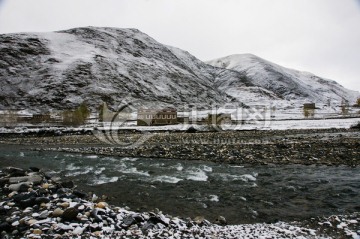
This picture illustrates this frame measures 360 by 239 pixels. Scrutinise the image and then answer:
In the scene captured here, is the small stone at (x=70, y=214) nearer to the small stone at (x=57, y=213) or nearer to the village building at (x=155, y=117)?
the small stone at (x=57, y=213)

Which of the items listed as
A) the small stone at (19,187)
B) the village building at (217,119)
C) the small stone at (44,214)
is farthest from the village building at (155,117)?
the small stone at (44,214)

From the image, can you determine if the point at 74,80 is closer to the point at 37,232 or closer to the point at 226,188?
the point at 226,188

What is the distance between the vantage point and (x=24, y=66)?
160750 mm

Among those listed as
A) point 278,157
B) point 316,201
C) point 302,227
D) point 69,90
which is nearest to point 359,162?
point 278,157

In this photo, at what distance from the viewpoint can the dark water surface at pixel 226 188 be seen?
9.33 metres

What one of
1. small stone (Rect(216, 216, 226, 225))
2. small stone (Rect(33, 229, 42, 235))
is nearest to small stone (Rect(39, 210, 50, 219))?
small stone (Rect(33, 229, 42, 235))

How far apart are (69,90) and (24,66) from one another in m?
36.8

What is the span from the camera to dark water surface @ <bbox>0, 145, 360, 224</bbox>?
9.33m

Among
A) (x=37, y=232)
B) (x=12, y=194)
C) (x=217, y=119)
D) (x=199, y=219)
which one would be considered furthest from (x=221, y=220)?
(x=217, y=119)

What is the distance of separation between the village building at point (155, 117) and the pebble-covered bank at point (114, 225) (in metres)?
62.0

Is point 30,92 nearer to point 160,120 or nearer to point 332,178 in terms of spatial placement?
point 160,120

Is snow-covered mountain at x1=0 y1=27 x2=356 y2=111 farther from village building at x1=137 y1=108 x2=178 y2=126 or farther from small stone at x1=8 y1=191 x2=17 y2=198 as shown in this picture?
small stone at x1=8 y1=191 x2=17 y2=198

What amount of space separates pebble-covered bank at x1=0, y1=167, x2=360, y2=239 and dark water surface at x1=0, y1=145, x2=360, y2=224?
0.88m

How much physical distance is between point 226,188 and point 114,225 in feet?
20.3
